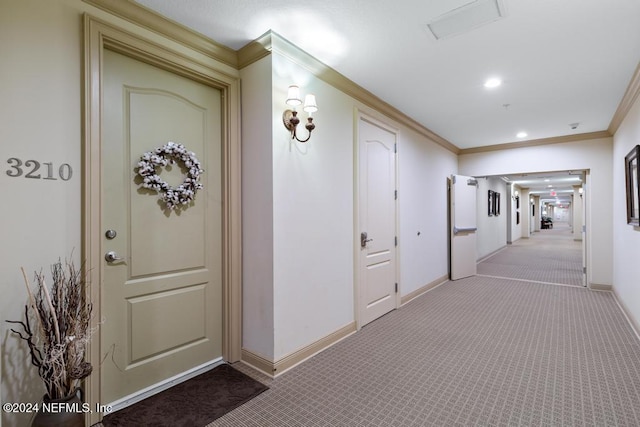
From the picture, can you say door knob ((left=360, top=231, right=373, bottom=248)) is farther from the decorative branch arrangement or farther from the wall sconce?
the decorative branch arrangement

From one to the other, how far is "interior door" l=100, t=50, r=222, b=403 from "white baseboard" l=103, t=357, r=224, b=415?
1.0 inches

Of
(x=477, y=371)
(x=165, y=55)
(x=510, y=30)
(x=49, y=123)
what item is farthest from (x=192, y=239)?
(x=510, y=30)

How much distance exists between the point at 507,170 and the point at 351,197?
4166 mm

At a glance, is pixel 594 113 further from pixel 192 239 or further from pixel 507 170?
pixel 192 239

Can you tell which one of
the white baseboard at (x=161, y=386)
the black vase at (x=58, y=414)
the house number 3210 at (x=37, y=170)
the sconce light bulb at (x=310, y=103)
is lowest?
the white baseboard at (x=161, y=386)

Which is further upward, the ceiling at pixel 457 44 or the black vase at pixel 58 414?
the ceiling at pixel 457 44

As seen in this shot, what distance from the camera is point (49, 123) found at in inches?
62.9

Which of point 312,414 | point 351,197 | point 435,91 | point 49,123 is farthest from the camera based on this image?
point 435,91

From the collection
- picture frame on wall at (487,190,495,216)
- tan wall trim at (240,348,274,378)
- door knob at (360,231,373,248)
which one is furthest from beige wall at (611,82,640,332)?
picture frame on wall at (487,190,495,216)

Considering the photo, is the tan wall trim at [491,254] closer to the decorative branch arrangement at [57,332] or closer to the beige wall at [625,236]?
the beige wall at [625,236]

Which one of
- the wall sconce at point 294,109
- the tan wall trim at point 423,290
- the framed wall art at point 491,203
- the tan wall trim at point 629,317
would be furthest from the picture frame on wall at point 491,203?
→ the wall sconce at point 294,109

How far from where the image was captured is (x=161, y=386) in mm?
2102

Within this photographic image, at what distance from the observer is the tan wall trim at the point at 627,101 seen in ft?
9.35

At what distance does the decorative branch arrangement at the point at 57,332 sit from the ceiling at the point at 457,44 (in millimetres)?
1790
